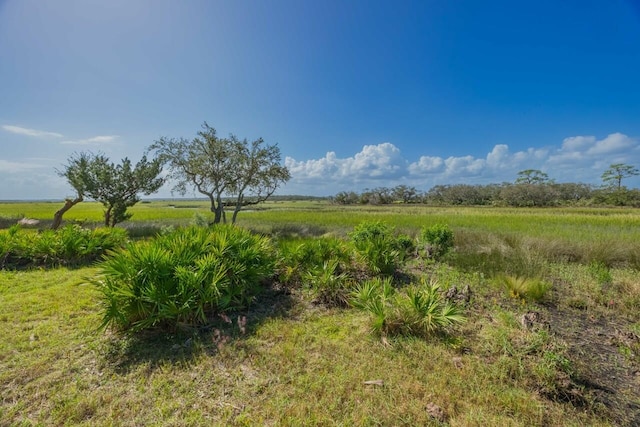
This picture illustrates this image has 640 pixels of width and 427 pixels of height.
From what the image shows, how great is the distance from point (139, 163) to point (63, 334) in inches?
613

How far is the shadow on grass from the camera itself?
350cm

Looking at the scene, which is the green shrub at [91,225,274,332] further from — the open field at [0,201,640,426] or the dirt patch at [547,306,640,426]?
the dirt patch at [547,306,640,426]

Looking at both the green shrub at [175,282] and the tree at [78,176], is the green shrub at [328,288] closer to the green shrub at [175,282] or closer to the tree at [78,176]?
the green shrub at [175,282]

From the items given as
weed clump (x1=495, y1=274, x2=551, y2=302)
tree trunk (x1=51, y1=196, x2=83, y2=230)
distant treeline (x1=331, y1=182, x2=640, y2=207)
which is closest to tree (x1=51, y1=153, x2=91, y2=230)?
tree trunk (x1=51, y1=196, x2=83, y2=230)

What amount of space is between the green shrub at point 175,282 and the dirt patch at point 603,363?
5148mm

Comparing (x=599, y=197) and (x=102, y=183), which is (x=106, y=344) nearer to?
(x=102, y=183)

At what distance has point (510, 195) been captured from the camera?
2484 inches

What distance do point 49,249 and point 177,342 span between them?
7.99 m

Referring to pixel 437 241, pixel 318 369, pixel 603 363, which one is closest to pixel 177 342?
pixel 318 369

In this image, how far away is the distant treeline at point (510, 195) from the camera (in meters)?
53.6

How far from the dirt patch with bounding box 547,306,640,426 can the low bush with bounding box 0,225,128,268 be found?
11.6 m

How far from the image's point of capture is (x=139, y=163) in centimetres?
1664

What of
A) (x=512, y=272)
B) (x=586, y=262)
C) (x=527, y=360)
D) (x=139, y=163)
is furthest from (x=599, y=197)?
(x=139, y=163)

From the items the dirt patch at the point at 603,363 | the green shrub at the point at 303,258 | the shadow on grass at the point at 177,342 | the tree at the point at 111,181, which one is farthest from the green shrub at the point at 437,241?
the tree at the point at 111,181
